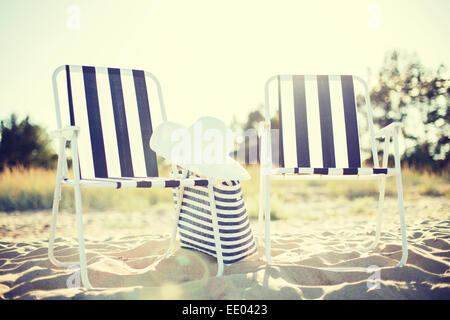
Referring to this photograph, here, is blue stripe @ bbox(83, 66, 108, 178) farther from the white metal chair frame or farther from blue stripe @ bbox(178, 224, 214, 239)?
blue stripe @ bbox(178, 224, 214, 239)

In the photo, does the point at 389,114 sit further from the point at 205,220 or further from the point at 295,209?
the point at 205,220

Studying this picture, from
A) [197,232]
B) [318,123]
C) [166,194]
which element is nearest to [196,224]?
[197,232]

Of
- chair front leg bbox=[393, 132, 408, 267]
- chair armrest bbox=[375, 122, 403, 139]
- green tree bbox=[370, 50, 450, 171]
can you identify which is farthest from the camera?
green tree bbox=[370, 50, 450, 171]

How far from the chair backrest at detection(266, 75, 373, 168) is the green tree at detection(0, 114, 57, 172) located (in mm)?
6502

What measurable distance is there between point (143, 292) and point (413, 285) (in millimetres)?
1205

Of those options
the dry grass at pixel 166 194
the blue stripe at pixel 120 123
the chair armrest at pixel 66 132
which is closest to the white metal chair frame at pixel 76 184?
the chair armrest at pixel 66 132

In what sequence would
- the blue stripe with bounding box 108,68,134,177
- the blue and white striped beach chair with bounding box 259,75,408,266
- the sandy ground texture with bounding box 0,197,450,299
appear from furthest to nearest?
the blue and white striped beach chair with bounding box 259,75,408,266 → the blue stripe with bounding box 108,68,134,177 → the sandy ground texture with bounding box 0,197,450,299

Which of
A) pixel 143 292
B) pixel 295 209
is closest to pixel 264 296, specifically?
pixel 143 292

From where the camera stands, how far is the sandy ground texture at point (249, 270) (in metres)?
1.42

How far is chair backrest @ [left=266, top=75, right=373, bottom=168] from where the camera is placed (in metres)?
2.18

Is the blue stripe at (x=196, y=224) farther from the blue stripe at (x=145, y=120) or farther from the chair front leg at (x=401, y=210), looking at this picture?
the chair front leg at (x=401, y=210)

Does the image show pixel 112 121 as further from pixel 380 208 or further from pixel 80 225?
pixel 380 208

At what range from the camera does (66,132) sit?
1.58m

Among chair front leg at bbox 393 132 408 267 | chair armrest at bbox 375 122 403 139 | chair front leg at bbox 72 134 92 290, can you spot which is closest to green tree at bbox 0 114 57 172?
chair front leg at bbox 72 134 92 290
